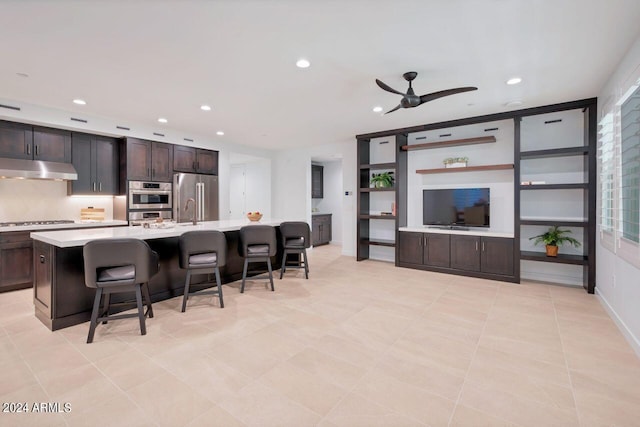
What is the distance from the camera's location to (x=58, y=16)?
221 cm

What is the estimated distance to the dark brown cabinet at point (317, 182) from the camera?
8.44 m

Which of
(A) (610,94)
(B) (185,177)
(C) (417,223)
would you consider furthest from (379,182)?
(B) (185,177)

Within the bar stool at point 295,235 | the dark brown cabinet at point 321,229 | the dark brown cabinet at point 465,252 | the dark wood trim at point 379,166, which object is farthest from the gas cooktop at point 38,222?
the dark brown cabinet at point 465,252

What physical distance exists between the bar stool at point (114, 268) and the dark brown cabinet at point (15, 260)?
2.45 meters

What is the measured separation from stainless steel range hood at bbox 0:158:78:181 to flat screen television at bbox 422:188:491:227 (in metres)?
5.95

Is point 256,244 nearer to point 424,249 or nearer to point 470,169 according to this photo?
point 424,249

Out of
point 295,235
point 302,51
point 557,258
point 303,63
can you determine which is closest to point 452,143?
point 557,258

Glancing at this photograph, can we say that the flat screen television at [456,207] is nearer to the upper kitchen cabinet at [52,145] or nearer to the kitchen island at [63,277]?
the kitchen island at [63,277]

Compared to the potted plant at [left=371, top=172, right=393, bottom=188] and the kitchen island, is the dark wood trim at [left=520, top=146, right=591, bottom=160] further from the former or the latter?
the kitchen island

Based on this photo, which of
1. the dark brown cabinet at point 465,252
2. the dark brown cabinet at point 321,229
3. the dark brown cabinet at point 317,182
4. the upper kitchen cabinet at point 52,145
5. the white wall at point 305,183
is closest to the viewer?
the upper kitchen cabinet at point 52,145

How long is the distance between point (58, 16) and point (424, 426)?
370 centimetres

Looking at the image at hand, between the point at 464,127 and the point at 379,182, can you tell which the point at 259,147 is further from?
the point at 464,127

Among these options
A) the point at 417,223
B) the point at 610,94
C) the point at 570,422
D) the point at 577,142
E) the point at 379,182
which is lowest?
the point at 570,422

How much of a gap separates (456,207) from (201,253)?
166 inches
